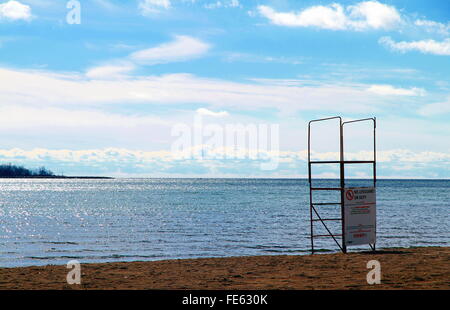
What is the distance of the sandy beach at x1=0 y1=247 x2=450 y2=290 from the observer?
11969mm

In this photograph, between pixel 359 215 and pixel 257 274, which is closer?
pixel 257 274

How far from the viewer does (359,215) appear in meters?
17.8

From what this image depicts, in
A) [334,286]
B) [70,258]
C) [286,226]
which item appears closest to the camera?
[334,286]

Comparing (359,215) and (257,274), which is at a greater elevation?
(359,215)

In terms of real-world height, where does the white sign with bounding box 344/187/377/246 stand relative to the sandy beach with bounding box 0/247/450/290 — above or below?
above

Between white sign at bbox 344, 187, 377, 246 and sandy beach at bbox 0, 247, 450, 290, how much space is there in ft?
2.00

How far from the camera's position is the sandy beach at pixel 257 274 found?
39.3 ft

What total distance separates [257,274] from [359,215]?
5.68 m

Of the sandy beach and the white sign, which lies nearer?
the sandy beach
